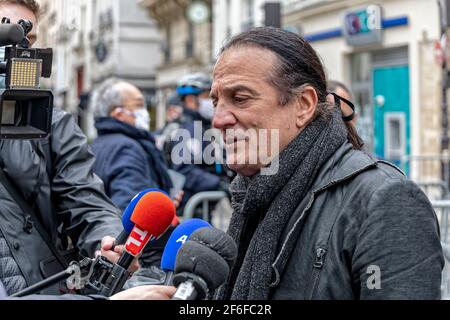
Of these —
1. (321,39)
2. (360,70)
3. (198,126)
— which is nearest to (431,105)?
Result: (360,70)

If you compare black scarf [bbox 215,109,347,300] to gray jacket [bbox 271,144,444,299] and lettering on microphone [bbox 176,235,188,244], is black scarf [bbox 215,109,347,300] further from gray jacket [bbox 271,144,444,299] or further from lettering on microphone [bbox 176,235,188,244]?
lettering on microphone [bbox 176,235,188,244]

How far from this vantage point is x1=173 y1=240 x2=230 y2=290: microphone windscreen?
1.91m

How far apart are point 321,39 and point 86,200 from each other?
52.8 feet

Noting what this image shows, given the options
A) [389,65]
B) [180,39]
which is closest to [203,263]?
[389,65]

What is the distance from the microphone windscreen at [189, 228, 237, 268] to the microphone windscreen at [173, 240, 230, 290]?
2 cm

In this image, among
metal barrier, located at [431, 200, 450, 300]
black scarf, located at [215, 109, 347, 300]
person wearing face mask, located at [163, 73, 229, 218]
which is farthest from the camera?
person wearing face mask, located at [163, 73, 229, 218]

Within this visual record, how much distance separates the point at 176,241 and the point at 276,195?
0.32m

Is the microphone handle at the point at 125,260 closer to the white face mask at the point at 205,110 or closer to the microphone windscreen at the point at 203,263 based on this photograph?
the microphone windscreen at the point at 203,263

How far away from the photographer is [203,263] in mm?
1919

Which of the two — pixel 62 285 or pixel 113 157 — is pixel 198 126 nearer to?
pixel 113 157

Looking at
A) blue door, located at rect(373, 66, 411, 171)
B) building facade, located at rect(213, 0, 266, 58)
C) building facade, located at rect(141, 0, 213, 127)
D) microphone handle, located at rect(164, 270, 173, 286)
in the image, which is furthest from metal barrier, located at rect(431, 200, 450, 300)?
building facade, located at rect(141, 0, 213, 127)

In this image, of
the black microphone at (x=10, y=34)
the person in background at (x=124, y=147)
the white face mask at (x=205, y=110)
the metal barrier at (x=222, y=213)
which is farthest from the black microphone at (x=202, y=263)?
the white face mask at (x=205, y=110)

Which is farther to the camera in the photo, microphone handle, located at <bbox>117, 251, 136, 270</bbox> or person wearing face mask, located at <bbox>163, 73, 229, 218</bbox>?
person wearing face mask, located at <bbox>163, 73, 229, 218</bbox>
